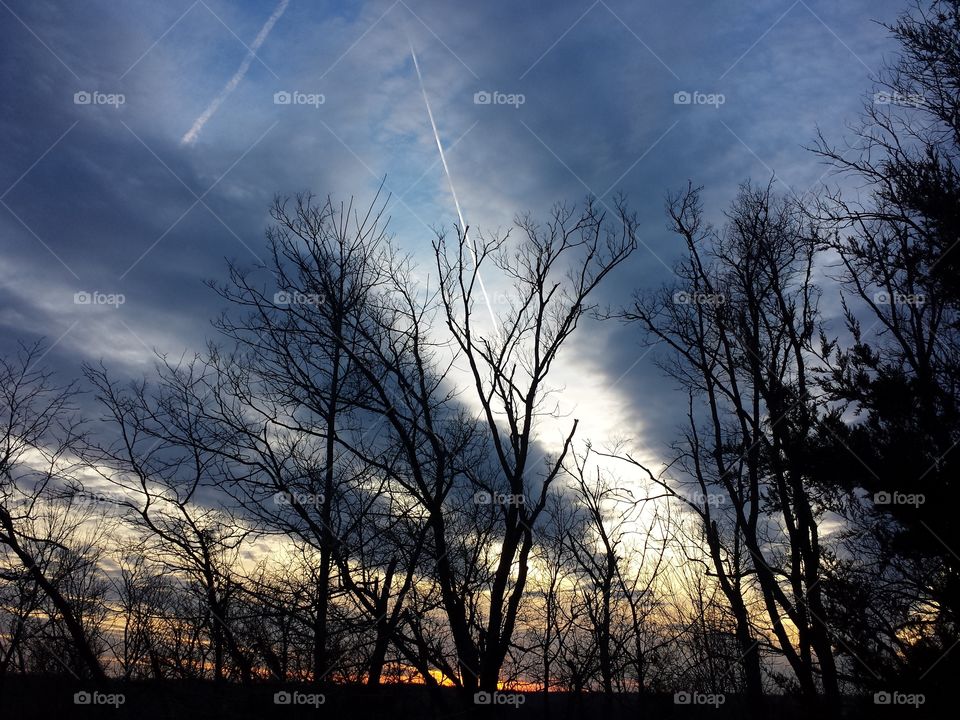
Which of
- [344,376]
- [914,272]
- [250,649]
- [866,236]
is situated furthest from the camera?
[344,376]

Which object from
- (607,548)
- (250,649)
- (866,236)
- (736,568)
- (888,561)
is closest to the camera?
(888,561)

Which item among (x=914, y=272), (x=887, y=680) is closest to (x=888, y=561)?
(x=887, y=680)

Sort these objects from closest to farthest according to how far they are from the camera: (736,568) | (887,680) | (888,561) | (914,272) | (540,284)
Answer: (887,680), (888,561), (914,272), (540,284), (736,568)

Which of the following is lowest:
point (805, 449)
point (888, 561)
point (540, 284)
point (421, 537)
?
point (888, 561)

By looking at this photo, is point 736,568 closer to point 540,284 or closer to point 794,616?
point 794,616

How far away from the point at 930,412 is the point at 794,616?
292 inches

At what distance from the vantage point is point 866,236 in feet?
38.2

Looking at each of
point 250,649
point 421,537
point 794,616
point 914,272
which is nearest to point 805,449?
point 914,272

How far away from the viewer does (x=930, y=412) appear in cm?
1013

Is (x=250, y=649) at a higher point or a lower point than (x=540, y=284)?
lower

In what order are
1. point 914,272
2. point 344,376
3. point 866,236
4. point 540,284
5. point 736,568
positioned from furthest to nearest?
1. point 736,568
2. point 540,284
3. point 344,376
4. point 866,236
5. point 914,272

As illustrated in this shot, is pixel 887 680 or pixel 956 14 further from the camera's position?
pixel 956 14

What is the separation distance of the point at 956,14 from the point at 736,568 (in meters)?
14.3

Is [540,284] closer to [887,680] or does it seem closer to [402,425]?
[402,425]
